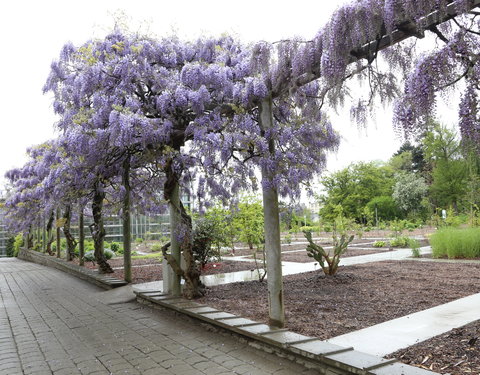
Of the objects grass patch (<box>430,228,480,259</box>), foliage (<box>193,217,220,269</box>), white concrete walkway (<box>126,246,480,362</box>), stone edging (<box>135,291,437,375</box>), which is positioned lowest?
white concrete walkway (<box>126,246,480,362</box>)

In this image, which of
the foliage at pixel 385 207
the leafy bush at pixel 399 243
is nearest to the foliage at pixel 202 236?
the leafy bush at pixel 399 243

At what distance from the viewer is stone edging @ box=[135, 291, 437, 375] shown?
2966mm

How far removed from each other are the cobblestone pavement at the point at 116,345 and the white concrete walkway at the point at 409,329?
0.77 metres

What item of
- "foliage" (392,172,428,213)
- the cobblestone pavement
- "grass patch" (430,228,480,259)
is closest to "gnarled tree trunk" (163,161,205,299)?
the cobblestone pavement

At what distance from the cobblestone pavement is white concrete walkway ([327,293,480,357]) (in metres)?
0.77

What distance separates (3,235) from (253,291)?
36.8 meters

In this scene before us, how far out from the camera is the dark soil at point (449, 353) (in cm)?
310

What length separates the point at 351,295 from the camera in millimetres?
6203

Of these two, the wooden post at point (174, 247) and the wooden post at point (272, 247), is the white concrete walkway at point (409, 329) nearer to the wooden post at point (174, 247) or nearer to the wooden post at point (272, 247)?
the wooden post at point (272, 247)

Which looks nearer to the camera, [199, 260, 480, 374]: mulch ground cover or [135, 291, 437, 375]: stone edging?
[135, 291, 437, 375]: stone edging

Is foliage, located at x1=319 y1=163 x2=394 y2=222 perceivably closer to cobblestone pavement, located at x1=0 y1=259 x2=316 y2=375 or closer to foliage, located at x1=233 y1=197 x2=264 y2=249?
foliage, located at x1=233 y1=197 x2=264 y2=249

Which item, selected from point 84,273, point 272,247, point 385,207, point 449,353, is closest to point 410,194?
point 385,207

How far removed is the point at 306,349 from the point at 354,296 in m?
2.91

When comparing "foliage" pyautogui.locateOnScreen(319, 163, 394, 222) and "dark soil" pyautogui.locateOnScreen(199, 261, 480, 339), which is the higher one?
"foliage" pyautogui.locateOnScreen(319, 163, 394, 222)
